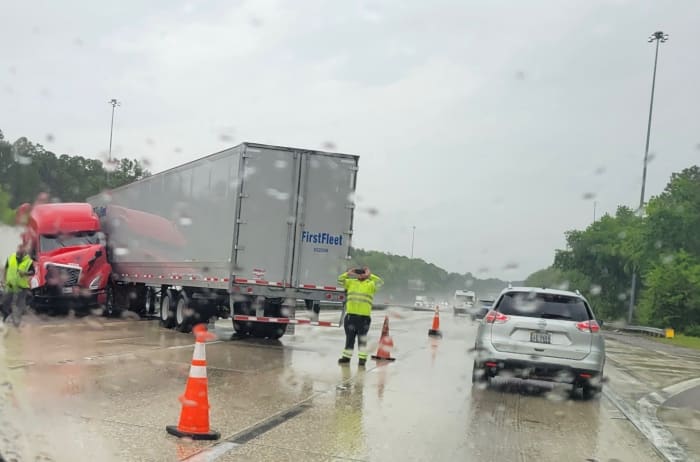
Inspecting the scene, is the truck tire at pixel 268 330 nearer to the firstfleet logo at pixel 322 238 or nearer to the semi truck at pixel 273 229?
the semi truck at pixel 273 229

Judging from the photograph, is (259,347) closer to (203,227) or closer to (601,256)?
(203,227)

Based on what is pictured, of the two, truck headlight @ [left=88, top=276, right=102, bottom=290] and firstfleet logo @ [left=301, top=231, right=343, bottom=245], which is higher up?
firstfleet logo @ [left=301, top=231, right=343, bottom=245]

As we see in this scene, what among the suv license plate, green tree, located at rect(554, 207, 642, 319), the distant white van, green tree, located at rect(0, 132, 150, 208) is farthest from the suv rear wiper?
green tree, located at rect(554, 207, 642, 319)

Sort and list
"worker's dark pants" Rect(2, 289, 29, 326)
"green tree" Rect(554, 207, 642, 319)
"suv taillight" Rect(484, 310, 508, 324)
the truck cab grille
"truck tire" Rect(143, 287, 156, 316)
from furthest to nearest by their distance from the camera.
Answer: "green tree" Rect(554, 207, 642, 319) → "truck tire" Rect(143, 287, 156, 316) → the truck cab grille → "worker's dark pants" Rect(2, 289, 29, 326) → "suv taillight" Rect(484, 310, 508, 324)

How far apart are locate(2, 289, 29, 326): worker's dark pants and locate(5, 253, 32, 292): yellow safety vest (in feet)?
0.47

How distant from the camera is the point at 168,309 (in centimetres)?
1830

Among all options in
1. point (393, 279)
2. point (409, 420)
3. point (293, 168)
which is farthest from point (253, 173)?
point (393, 279)

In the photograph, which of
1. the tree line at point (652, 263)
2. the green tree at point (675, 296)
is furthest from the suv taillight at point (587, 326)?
the green tree at point (675, 296)

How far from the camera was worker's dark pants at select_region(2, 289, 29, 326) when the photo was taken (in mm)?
16125

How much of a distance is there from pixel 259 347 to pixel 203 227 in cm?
303

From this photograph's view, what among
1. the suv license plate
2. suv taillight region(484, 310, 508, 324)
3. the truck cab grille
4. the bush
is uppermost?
suv taillight region(484, 310, 508, 324)

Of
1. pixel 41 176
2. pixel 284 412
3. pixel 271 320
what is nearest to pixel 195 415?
pixel 284 412

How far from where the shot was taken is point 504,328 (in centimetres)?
1049

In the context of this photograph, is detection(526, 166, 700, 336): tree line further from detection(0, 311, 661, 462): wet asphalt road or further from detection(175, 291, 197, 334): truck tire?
detection(0, 311, 661, 462): wet asphalt road
